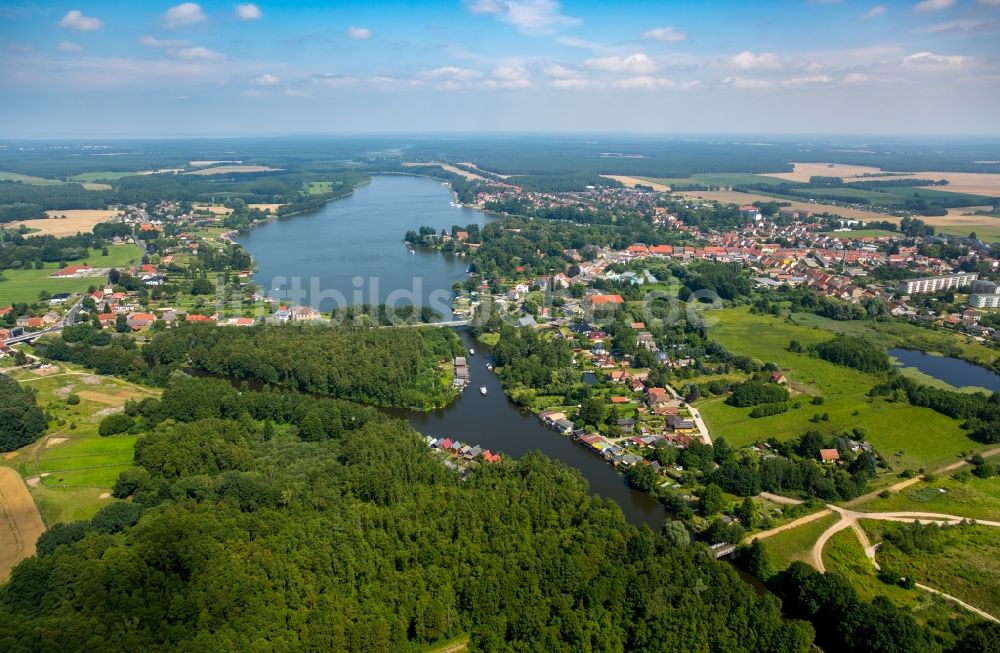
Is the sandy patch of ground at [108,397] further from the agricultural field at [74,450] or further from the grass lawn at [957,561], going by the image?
the grass lawn at [957,561]

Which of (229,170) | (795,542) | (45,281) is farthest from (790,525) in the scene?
(229,170)

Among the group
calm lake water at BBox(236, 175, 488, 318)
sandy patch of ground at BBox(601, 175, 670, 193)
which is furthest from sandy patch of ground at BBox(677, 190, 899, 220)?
calm lake water at BBox(236, 175, 488, 318)

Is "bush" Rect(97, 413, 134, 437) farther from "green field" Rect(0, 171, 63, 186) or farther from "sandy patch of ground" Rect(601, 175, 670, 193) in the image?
"green field" Rect(0, 171, 63, 186)

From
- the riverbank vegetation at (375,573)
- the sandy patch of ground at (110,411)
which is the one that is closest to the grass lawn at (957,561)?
the riverbank vegetation at (375,573)

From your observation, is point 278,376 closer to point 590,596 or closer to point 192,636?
point 192,636

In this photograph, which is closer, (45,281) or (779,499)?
(779,499)

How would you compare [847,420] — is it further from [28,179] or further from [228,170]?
[28,179]

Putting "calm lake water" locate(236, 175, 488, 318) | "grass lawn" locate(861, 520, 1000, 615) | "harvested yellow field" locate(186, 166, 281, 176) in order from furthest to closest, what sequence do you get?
1. "harvested yellow field" locate(186, 166, 281, 176)
2. "calm lake water" locate(236, 175, 488, 318)
3. "grass lawn" locate(861, 520, 1000, 615)
